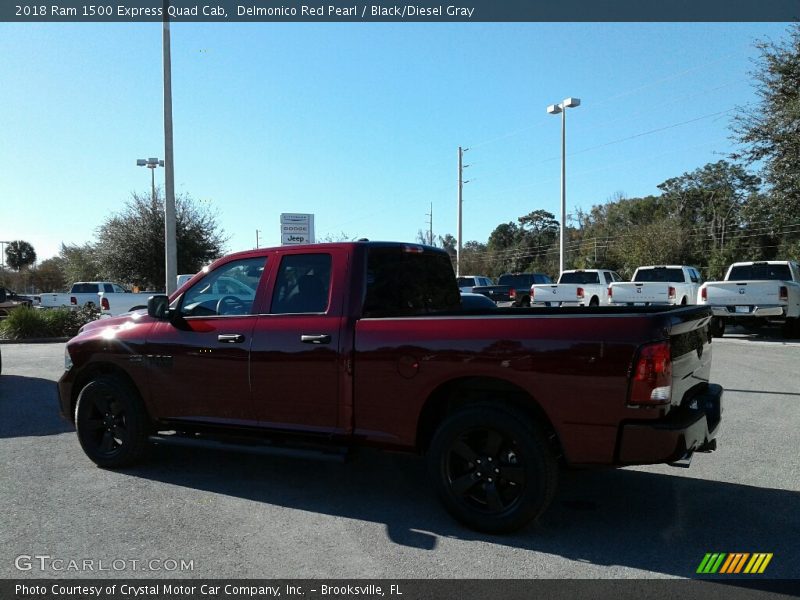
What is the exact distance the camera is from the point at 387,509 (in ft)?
15.6

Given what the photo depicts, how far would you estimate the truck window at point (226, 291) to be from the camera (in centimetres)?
532

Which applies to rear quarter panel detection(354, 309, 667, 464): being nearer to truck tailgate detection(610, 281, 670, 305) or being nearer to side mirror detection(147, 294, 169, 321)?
side mirror detection(147, 294, 169, 321)

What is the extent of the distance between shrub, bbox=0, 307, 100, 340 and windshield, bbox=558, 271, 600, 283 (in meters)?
16.9

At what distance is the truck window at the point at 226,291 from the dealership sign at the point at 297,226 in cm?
1551

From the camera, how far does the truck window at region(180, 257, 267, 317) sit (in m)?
5.32

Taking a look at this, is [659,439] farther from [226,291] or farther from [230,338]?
[226,291]

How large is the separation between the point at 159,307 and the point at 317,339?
1609 millimetres

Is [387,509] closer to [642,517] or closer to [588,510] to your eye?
[588,510]

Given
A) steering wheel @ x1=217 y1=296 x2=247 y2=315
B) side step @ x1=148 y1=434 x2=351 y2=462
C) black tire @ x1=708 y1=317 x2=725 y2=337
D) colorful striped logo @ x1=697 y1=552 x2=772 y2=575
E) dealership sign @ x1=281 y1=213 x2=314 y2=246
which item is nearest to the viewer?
colorful striped logo @ x1=697 y1=552 x2=772 y2=575

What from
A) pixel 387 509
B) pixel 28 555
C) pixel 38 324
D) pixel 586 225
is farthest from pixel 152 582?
pixel 586 225

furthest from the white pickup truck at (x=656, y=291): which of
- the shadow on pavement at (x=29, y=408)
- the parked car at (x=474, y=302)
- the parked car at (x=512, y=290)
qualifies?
the shadow on pavement at (x=29, y=408)

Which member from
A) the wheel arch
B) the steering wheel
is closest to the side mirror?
the steering wheel

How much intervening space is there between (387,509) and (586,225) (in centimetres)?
7101

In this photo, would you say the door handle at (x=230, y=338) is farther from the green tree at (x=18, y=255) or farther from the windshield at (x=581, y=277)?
the green tree at (x=18, y=255)
